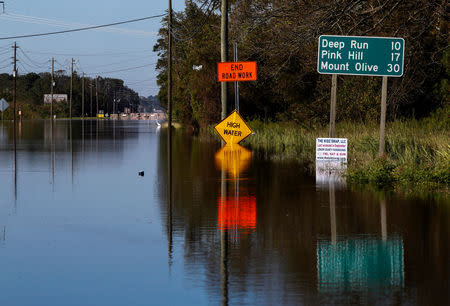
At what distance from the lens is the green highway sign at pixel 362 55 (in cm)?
2148

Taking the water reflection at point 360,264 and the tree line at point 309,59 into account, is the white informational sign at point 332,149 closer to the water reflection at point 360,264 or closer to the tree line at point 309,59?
the tree line at point 309,59

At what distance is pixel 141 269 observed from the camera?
8.95 metres

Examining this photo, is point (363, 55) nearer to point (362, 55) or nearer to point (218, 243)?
point (362, 55)

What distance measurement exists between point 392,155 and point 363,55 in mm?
3648

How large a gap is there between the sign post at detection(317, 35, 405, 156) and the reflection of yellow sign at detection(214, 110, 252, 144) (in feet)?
22.6

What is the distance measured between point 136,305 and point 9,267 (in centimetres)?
250

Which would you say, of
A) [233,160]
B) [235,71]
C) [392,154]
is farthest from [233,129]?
[392,154]

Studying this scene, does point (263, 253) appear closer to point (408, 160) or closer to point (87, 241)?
point (87, 241)

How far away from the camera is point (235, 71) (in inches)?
1199

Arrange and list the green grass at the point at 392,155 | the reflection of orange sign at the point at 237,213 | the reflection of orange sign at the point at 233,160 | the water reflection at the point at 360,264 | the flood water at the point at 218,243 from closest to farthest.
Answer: the flood water at the point at 218,243, the water reflection at the point at 360,264, the reflection of orange sign at the point at 237,213, the green grass at the point at 392,155, the reflection of orange sign at the point at 233,160

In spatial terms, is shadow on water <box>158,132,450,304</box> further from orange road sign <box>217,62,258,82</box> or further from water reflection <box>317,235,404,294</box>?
orange road sign <box>217,62,258,82</box>

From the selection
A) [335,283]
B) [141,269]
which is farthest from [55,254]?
[335,283]

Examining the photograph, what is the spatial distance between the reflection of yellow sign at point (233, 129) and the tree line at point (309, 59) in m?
2.41

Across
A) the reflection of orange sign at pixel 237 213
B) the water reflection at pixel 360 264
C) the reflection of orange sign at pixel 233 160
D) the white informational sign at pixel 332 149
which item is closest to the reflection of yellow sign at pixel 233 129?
the reflection of orange sign at pixel 233 160
